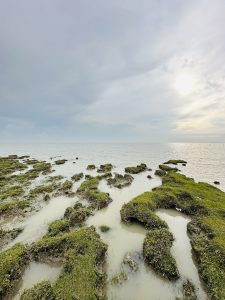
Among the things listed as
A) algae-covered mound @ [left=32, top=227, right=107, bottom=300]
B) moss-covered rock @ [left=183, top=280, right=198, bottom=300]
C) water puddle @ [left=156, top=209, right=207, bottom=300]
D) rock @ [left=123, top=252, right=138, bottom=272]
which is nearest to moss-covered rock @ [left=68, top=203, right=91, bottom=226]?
algae-covered mound @ [left=32, top=227, right=107, bottom=300]

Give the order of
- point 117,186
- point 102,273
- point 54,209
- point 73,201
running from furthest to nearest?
1. point 117,186
2. point 73,201
3. point 54,209
4. point 102,273

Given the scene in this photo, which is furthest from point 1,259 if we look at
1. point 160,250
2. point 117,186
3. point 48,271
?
point 117,186

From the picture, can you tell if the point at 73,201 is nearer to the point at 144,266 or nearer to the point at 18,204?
the point at 18,204

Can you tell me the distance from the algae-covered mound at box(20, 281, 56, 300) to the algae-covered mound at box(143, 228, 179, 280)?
6.66m

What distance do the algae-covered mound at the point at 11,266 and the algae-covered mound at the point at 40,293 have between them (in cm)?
143

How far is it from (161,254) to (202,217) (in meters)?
8.42

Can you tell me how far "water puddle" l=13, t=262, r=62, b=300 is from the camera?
475 inches

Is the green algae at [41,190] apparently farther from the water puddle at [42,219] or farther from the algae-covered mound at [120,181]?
the algae-covered mound at [120,181]

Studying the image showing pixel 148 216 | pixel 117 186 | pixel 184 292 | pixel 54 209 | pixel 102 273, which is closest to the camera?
pixel 184 292

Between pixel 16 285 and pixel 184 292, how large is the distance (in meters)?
9.91

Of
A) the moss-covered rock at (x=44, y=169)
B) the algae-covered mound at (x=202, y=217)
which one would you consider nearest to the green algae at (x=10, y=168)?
the moss-covered rock at (x=44, y=169)

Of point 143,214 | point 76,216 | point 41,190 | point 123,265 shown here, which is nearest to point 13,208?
point 41,190

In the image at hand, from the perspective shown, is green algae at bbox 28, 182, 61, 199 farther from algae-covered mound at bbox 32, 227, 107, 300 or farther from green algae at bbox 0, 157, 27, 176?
green algae at bbox 0, 157, 27, 176

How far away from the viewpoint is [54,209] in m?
24.7
